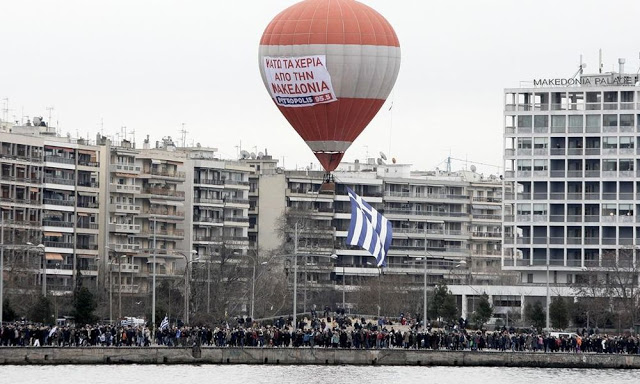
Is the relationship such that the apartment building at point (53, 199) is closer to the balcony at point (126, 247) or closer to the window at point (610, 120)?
the balcony at point (126, 247)

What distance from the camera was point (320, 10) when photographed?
115m

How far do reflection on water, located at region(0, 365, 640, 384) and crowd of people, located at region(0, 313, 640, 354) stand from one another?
1923 mm

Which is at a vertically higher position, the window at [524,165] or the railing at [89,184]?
the window at [524,165]

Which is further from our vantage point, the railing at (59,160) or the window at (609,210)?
the railing at (59,160)

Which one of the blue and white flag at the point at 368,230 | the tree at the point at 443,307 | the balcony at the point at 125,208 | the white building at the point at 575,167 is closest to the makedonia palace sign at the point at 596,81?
the white building at the point at 575,167

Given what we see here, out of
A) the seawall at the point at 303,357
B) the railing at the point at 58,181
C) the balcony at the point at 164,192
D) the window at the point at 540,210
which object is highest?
the railing at the point at 58,181

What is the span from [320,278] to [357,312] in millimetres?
25327

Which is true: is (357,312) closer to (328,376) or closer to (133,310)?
(133,310)

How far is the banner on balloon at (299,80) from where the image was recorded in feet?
376

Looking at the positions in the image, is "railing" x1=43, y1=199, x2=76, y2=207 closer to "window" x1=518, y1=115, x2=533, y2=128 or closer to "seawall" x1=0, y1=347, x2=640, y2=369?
"window" x1=518, y1=115, x2=533, y2=128

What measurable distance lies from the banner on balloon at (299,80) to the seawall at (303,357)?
1448cm

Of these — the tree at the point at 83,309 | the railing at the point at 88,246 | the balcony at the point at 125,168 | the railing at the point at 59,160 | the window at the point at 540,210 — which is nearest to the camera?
the tree at the point at 83,309

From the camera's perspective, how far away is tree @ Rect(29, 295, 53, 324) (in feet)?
415

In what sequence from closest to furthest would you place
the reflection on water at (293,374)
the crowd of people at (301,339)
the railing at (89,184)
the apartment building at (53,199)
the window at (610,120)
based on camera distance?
the reflection on water at (293,374), the crowd of people at (301,339), the window at (610,120), the apartment building at (53,199), the railing at (89,184)
